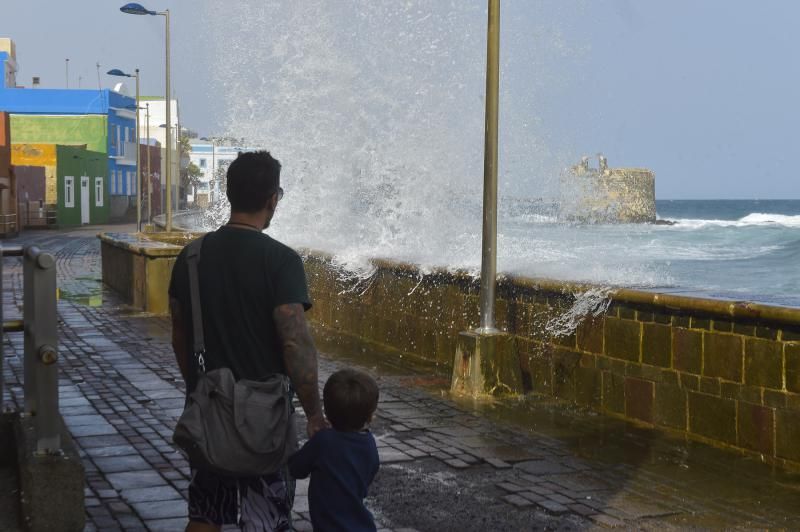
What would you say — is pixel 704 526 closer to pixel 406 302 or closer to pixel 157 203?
pixel 406 302

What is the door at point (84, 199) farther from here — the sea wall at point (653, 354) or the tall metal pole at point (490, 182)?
the tall metal pole at point (490, 182)

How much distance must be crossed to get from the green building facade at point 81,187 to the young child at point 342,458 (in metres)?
55.7

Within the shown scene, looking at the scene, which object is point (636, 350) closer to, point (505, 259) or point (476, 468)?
point (476, 468)

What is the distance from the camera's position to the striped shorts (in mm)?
3348

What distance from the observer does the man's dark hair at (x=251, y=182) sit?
3402mm

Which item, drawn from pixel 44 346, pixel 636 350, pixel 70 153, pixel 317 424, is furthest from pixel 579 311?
pixel 70 153

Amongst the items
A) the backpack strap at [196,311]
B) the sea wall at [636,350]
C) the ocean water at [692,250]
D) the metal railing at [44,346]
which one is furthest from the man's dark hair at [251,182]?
the ocean water at [692,250]

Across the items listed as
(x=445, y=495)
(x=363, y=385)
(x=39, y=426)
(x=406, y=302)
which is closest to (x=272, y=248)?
(x=363, y=385)

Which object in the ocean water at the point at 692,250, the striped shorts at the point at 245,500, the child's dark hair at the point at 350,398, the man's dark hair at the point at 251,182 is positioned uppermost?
the man's dark hair at the point at 251,182

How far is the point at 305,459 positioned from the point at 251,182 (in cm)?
81

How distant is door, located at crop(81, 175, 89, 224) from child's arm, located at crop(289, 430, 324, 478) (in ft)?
202

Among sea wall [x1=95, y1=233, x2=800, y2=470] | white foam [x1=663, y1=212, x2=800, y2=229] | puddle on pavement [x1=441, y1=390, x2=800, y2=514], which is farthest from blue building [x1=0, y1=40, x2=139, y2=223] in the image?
puddle on pavement [x1=441, y1=390, x2=800, y2=514]

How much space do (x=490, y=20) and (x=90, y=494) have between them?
15.8 ft

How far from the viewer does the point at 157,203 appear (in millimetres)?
85875
